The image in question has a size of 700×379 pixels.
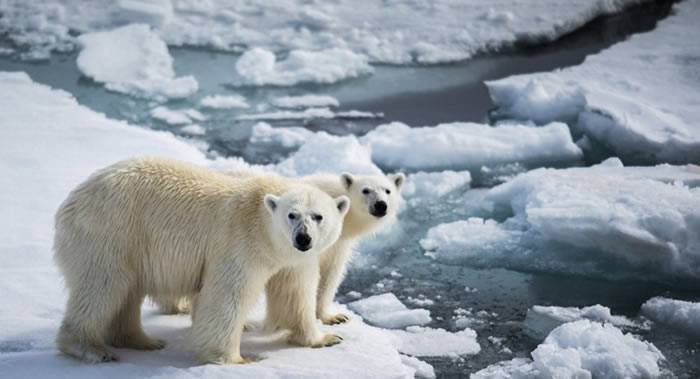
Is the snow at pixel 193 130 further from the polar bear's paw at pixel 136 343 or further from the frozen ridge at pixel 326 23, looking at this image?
the polar bear's paw at pixel 136 343

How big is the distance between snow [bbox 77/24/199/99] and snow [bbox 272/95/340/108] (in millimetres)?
967

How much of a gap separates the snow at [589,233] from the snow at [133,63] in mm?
4357

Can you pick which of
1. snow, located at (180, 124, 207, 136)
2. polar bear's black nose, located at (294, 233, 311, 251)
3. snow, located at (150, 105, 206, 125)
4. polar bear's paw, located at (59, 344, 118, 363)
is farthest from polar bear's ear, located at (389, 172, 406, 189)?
snow, located at (150, 105, 206, 125)

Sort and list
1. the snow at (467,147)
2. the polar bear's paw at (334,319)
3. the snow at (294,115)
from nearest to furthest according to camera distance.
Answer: the polar bear's paw at (334,319) → the snow at (467,147) → the snow at (294,115)

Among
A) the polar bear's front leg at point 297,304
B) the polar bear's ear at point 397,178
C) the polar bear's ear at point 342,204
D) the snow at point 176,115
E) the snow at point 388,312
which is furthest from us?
the snow at point 176,115

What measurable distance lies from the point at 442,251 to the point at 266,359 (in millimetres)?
2731

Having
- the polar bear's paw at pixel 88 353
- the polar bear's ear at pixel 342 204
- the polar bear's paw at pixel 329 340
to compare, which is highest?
the polar bear's ear at pixel 342 204

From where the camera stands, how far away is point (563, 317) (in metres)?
6.24

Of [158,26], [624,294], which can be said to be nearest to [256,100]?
[158,26]

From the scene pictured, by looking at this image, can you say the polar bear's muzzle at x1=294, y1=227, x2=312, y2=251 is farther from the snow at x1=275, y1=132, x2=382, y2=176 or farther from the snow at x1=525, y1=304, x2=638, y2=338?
the snow at x1=275, y1=132, x2=382, y2=176

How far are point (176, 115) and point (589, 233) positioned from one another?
4.73 m

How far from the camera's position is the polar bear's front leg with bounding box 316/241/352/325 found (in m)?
5.48

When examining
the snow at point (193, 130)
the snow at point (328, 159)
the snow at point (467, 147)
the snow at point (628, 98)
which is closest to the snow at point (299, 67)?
the snow at point (193, 130)

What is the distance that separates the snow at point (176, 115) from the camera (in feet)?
32.0
